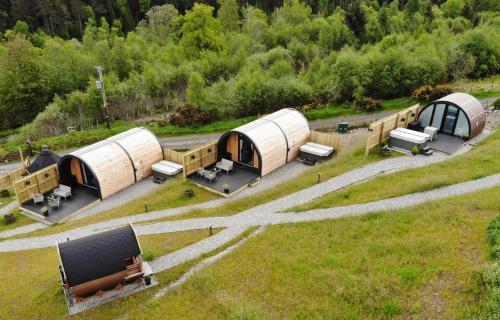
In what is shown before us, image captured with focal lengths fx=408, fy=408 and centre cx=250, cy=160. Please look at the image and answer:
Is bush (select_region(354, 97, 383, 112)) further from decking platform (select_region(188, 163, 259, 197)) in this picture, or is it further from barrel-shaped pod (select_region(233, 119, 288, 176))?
decking platform (select_region(188, 163, 259, 197))

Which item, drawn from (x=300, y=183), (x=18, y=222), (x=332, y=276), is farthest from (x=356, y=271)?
(x=18, y=222)

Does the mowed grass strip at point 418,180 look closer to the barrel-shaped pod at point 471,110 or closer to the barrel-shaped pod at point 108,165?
the barrel-shaped pod at point 471,110

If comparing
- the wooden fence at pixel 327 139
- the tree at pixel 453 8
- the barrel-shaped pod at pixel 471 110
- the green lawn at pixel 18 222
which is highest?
the tree at pixel 453 8

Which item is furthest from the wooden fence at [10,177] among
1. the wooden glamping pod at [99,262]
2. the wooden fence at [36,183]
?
the wooden glamping pod at [99,262]

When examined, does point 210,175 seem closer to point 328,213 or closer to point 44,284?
point 328,213

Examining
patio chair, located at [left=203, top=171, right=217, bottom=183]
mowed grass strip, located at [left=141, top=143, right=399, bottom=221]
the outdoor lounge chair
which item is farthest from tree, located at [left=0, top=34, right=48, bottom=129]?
mowed grass strip, located at [left=141, top=143, right=399, bottom=221]

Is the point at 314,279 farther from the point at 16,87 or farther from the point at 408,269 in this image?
the point at 16,87

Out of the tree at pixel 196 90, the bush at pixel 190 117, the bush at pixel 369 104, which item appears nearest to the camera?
the bush at pixel 369 104
